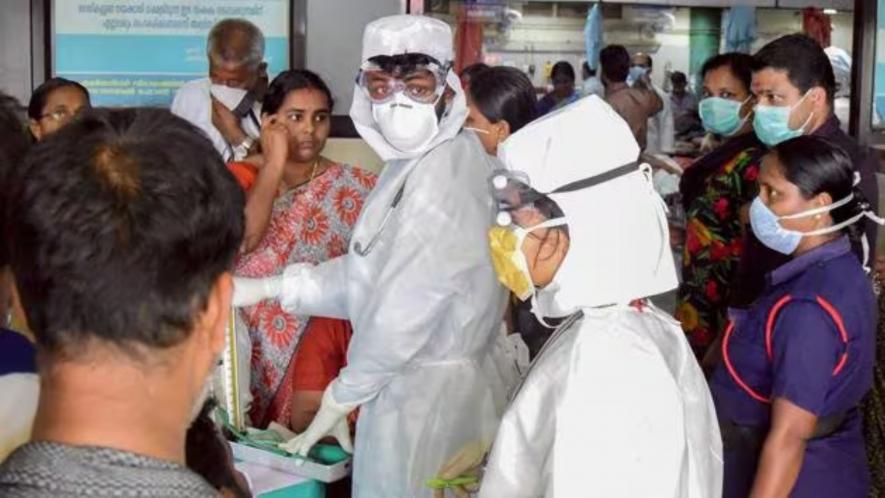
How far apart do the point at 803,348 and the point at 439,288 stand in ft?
2.48

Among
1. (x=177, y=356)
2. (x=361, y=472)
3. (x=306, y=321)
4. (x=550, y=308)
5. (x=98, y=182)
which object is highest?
(x=98, y=182)

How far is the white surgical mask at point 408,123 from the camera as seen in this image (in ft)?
8.82

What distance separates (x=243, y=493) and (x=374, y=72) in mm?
1514

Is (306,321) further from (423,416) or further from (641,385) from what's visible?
(641,385)

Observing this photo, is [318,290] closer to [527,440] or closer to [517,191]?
[517,191]

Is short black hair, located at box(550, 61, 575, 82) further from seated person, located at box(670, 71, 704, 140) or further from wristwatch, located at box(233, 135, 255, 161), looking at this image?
wristwatch, located at box(233, 135, 255, 161)

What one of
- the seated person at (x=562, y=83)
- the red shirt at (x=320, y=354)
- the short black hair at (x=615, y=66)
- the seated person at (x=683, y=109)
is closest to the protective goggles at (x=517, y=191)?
the red shirt at (x=320, y=354)

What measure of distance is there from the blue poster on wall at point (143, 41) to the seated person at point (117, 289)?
4037mm

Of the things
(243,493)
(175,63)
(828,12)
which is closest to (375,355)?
(243,493)

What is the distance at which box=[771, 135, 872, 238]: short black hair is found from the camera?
2.46 metres

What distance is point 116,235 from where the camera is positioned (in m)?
1.00

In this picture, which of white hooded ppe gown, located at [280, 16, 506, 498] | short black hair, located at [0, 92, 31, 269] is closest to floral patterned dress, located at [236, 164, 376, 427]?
white hooded ppe gown, located at [280, 16, 506, 498]

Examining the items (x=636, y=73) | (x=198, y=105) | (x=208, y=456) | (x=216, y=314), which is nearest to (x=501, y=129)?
(x=198, y=105)

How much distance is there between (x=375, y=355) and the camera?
2506 millimetres
